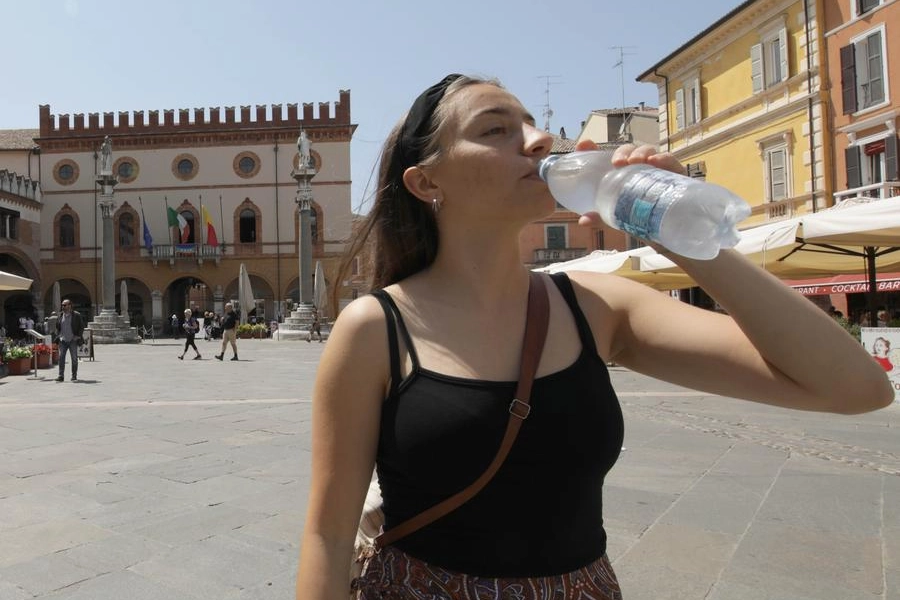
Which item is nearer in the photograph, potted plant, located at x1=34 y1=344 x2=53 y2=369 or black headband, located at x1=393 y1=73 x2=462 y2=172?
black headband, located at x1=393 y1=73 x2=462 y2=172

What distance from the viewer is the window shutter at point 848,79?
18328 mm

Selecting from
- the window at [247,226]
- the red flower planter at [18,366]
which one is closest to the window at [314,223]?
the window at [247,226]

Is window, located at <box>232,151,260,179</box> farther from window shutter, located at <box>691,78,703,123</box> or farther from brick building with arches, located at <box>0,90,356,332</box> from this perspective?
window shutter, located at <box>691,78,703,123</box>

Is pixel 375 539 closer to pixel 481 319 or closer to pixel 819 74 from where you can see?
pixel 481 319

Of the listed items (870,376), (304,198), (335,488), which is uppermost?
(304,198)

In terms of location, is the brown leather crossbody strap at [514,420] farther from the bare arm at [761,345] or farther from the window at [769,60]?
the window at [769,60]

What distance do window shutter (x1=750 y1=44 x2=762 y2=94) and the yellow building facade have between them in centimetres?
3

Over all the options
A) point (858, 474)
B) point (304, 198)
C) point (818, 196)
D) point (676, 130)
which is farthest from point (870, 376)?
point (304, 198)

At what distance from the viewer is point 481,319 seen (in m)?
1.33

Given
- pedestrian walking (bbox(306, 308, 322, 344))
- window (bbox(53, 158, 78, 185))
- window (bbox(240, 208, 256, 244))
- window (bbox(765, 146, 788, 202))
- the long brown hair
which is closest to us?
the long brown hair

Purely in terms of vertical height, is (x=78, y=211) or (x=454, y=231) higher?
(x=78, y=211)

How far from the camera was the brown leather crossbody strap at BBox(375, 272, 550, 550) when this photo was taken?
1.13 m

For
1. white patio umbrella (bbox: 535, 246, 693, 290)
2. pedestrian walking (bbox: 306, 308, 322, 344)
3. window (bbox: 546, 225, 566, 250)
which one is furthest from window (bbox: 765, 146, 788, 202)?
window (bbox: 546, 225, 566, 250)

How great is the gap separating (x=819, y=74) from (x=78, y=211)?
39.2m
